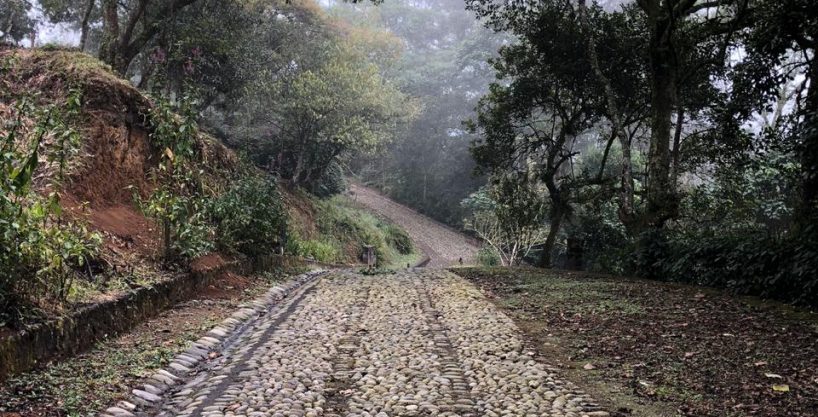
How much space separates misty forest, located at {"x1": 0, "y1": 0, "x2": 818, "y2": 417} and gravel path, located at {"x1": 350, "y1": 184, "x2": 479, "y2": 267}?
31.9 ft

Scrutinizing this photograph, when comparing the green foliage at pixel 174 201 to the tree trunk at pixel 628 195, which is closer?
the green foliage at pixel 174 201

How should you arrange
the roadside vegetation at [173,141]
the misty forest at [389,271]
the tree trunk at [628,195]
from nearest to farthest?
1. the misty forest at [389,271]
2. the roadside vegetation at [173,141]
3. the tree trunk at [628,195]

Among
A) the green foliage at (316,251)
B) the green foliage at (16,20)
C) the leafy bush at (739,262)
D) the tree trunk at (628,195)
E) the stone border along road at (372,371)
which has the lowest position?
the stone border along road at (372,371)

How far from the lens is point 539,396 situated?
153 inches

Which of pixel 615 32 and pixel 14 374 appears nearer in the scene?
pixel 14 374

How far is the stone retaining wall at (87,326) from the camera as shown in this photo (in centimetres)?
346

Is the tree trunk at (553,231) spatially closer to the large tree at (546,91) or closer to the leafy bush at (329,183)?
the large tree at (546,91)

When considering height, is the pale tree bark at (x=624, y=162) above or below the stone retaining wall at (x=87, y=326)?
above

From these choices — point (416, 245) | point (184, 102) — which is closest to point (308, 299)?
point (184, 102)

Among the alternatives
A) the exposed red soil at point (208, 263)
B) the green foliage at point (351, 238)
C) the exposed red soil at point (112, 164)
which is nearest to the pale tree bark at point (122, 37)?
the exposed red soil at point (112, 164)

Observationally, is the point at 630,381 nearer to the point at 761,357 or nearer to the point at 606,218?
the point at 761,357

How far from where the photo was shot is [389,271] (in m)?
12.6

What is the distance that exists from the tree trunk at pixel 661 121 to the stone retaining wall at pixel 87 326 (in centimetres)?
778

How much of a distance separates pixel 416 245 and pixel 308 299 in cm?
2145
